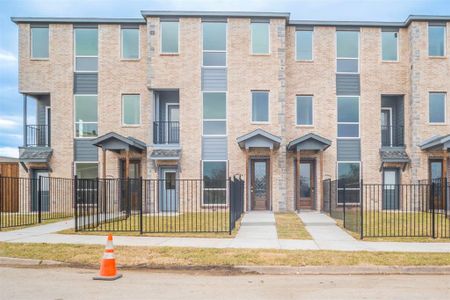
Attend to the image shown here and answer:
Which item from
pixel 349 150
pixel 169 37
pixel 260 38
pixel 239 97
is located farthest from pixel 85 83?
pixel 349 150

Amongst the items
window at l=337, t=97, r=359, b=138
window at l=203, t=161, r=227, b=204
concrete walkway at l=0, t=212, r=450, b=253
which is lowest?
concrete walkway at l=0, t=212, r=450, b=253

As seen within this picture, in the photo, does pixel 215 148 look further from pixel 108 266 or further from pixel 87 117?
pixel 108 266

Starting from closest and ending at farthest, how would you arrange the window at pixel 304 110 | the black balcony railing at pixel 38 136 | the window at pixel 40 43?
the window at pixel 304 110 < the window at pixel 40 43 < the black balcony railing at pixel 38 136

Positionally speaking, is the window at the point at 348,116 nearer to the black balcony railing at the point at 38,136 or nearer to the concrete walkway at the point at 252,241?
the concrete walkway at the point at 252,241

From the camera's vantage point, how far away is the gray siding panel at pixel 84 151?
22562 millimetres

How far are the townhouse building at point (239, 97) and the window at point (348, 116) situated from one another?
5 cm

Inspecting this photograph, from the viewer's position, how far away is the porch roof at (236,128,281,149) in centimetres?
2016

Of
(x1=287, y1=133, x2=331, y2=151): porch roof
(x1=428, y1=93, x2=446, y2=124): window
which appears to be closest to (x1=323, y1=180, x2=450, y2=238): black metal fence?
(x1=287, y1=133, x2=331, y2=151): porch roof

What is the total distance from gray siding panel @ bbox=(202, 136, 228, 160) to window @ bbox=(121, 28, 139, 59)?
560cm

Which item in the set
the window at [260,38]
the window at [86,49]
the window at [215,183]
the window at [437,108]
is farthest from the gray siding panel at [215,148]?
the window at [437,108]

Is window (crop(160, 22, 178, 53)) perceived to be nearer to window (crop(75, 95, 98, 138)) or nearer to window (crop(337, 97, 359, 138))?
window (crop(75, 95, 98, 138))

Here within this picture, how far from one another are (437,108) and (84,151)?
56.4 ft

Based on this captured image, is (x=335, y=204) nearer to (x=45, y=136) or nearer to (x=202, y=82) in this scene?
(x=202, y=82)

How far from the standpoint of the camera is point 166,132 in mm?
22562
